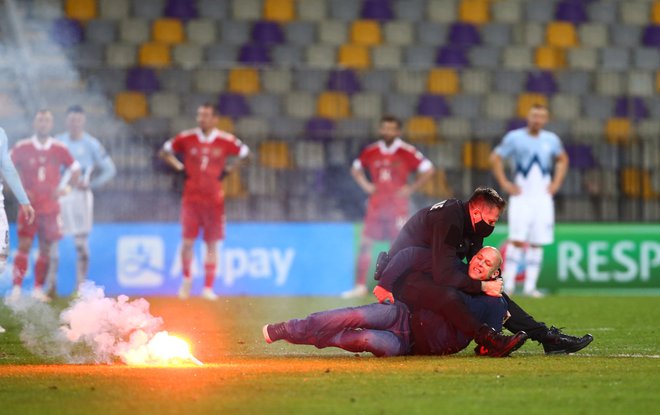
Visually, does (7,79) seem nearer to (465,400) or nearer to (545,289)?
(545,289)

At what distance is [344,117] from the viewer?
2092 cm

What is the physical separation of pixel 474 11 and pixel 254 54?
3708 millimetres

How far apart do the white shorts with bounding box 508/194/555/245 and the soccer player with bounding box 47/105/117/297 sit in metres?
5.28

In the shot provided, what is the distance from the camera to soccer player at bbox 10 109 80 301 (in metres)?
16.9

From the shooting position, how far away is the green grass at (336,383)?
7.05 meters

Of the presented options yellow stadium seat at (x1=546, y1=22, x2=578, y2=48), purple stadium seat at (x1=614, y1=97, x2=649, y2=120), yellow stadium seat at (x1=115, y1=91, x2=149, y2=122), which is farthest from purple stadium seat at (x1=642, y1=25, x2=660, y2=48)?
yellow stadium seat at (x1=115, y1=91, x2=149, y2=122)

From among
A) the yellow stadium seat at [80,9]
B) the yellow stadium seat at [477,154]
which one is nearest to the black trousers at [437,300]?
the yellow stadium seat at [477,154]

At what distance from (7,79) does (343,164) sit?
186 inches

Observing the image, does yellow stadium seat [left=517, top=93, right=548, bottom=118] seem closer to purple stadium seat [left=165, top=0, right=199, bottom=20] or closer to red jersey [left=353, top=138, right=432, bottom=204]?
red jersey [left=353, top=138, right=432, bottom=204]

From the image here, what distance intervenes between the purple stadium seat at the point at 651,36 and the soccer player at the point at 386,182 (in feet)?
18.7

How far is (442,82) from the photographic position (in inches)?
840

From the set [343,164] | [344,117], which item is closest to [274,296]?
[343,164]

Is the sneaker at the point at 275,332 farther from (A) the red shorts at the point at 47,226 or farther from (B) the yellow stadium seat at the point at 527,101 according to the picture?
(B) the yellow stadium seat at the point at 527,101

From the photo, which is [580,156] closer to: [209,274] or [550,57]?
[550,57]
